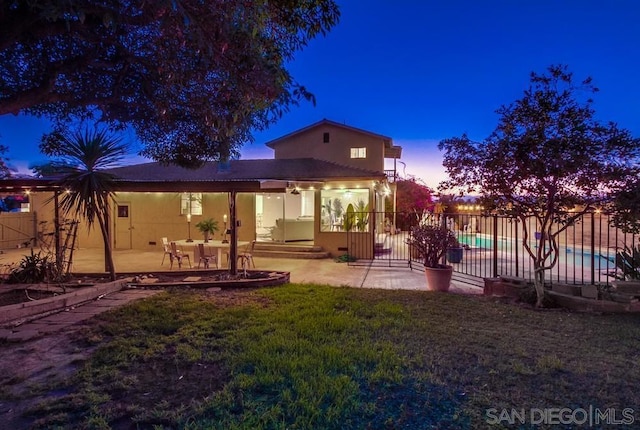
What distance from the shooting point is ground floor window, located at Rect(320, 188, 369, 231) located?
1409 centimetres

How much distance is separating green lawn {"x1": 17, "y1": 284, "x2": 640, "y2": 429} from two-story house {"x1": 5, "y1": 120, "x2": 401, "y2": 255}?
603 cm

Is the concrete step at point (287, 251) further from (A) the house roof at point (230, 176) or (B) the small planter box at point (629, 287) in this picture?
(B) the small planter box at point (629, 287)

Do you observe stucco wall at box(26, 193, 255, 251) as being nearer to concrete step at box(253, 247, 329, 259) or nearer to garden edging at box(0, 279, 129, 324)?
concrete step at box(253, 247, 329, 259)

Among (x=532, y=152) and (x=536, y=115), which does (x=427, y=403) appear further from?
(x=536, y=115)

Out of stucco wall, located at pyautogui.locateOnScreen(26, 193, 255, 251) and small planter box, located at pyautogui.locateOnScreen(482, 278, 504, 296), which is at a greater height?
stucco wall, located at pyautogui.locateOnScreen(26, 193, 255, 251)

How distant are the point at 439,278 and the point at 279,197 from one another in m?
12.5

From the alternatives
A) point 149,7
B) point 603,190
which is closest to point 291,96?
point 149,7

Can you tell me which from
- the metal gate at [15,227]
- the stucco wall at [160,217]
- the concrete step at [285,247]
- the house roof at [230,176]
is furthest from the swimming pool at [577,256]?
the metal gate at [15,227]

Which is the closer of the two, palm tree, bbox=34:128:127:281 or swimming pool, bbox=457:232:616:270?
palm tree, bbox=34:128:127:281

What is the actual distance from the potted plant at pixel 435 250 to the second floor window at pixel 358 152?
11.6m

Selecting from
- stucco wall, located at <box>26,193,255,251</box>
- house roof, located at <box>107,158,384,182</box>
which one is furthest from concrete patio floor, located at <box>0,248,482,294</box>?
house roof, located at <box>107,158,384,182</box>

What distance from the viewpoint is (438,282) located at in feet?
27.3

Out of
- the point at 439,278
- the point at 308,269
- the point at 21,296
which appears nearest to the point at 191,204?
the point at 308,269

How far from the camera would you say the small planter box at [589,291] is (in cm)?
670
